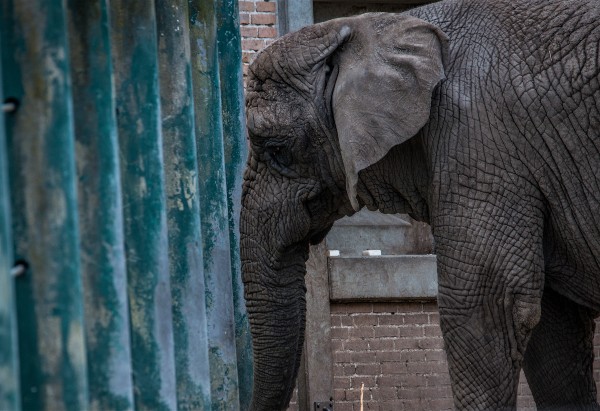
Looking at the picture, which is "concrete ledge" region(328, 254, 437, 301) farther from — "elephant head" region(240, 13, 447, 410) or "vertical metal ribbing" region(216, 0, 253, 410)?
"vertical metal ribbing" region(216, 0, 253, 410)

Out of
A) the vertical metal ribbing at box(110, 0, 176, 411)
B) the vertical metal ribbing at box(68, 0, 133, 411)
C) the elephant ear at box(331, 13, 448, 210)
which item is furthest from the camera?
the elephant ear at box(331, 13, 448, 210)

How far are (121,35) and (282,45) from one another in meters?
2.77

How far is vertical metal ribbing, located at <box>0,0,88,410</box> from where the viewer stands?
2.73 m

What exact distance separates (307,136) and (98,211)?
9.98 feet

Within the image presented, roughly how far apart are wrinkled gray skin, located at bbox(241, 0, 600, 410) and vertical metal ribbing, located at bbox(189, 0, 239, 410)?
4.36 ft

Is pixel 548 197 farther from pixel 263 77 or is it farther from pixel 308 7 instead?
pixel 308 7

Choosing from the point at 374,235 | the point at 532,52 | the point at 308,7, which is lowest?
the point at 374,235

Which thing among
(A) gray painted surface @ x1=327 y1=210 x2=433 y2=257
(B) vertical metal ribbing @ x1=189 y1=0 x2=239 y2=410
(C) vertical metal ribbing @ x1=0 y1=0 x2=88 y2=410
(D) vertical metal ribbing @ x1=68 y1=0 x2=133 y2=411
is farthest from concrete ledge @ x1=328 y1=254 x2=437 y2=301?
(C) vertical metal ribbing @ x1=0 y1=0 x2=88 y2=410

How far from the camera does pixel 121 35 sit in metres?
3.41

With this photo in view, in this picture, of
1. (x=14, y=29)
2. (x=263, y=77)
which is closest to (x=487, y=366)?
(x=263, y=77)

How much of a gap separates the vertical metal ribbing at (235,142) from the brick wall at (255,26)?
2661 millimetres

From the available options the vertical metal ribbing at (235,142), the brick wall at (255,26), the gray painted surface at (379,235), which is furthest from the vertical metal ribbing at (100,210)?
the gray painted surface at (379,235)

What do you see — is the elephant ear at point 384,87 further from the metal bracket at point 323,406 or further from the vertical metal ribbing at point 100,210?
the metal bracket at point 323,406

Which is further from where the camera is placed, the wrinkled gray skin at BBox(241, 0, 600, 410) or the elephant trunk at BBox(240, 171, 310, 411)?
the elephant trunk at BBox(240, 171, 310, 411)
